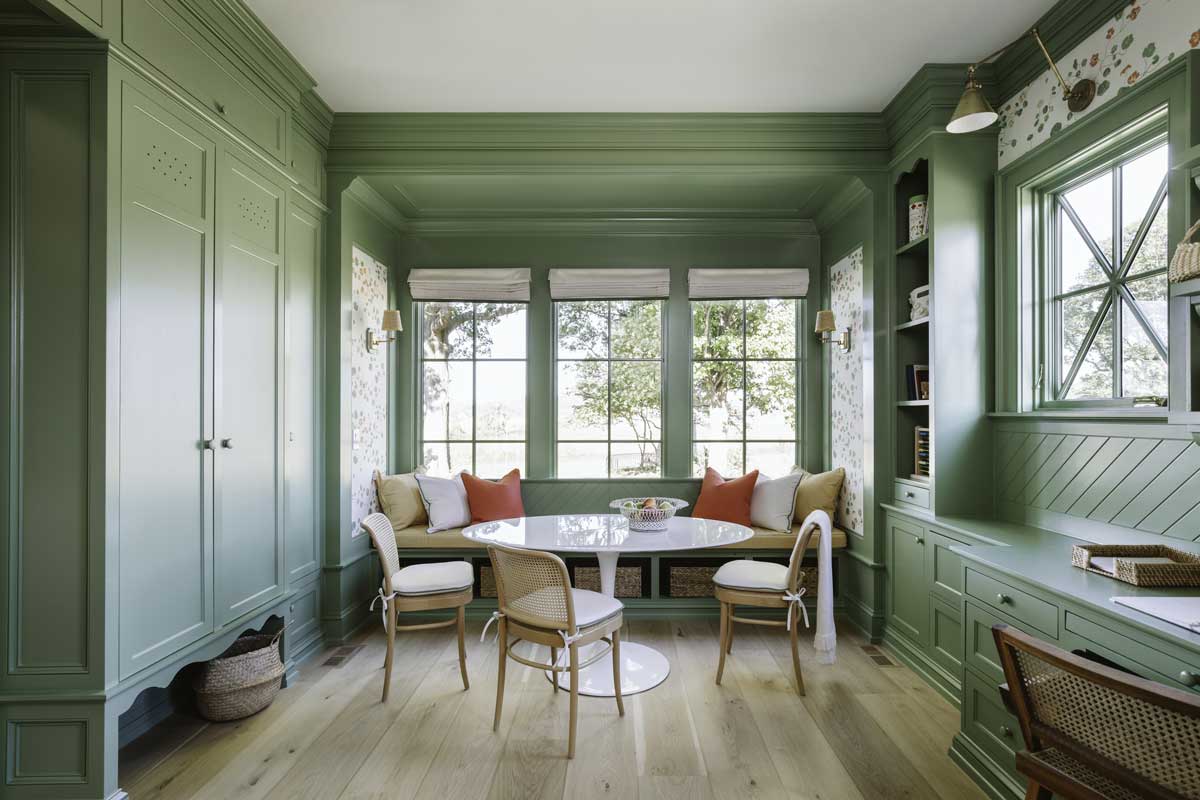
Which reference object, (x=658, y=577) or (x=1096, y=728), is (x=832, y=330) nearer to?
(x=658, y=577)

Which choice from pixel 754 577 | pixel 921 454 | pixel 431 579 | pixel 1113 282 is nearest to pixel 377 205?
pixel 431 579

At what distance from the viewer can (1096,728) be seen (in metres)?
1.32

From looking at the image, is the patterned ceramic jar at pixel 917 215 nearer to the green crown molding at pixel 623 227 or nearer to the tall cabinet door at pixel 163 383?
the green crown molding at pixel 623 227

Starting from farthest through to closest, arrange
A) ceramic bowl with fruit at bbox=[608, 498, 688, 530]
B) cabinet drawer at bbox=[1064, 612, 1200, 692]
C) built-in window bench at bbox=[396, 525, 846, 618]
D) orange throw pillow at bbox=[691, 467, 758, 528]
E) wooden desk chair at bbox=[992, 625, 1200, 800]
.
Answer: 1. orange throw pillow at bbox=[691, 467, 758, 528]
2. built-in window bench at bbox=[396, 525, 846, 618]
3. ceramic bowl with fruit at bbox=[608, 498, 688, 530]
4. cabinet drawer at bbox=[1064, 612, 1200, 692]
5. wooden desk chair at bbox=[992, 625, 1200, 800]

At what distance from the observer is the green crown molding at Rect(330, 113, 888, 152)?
11.7ft

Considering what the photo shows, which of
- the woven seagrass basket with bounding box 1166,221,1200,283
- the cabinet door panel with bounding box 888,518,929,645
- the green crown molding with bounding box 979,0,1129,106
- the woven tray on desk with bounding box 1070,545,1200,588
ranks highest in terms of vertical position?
the green crown molding with bounding box 979,0,1129,106

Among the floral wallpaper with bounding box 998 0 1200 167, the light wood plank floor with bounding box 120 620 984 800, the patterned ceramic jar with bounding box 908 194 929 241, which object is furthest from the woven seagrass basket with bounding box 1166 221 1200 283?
the light wood plank floor with bounding box 120 620 984 800

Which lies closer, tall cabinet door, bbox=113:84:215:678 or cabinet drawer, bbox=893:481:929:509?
tall cabinet door, bbox=113:84:215:678

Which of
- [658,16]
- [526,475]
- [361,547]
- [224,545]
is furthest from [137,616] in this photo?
[658,16]

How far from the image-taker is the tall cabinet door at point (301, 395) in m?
3.21

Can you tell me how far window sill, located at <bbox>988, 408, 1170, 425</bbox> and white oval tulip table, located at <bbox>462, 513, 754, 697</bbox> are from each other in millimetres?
1348

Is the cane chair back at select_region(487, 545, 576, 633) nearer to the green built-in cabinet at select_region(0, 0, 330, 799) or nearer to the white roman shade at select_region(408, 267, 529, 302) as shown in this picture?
the green built-in cabinet at select_region(0, 0, 330, 799)

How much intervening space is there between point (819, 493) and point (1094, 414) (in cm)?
182

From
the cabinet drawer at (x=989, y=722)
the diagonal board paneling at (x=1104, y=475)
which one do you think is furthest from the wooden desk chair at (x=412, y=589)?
the diagonal board paneling at (x=1104, y=475)
